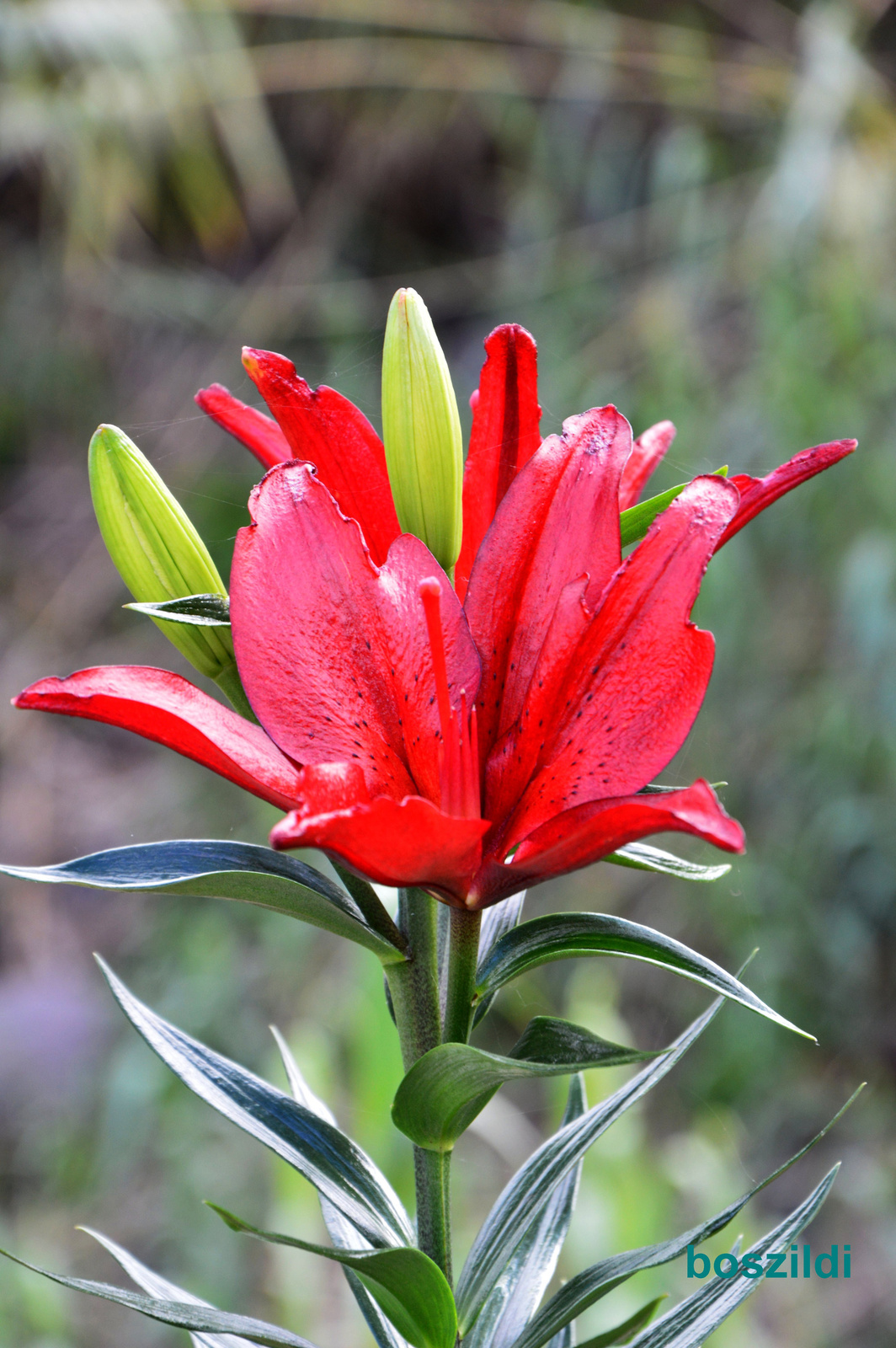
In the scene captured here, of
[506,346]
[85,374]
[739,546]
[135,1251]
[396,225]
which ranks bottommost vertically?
[135,1251]

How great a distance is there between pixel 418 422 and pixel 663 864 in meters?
0.16

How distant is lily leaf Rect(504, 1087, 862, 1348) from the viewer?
0.34 m

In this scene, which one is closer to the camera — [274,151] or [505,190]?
[274,151]

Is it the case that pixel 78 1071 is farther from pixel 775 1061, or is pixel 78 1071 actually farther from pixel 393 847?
pixel 393 847

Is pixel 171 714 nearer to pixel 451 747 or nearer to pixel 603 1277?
pixel 451 747

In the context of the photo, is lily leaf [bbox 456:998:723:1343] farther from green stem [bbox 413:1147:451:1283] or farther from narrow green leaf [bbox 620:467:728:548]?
narrow green leaf [bbox 620:467:728:548]

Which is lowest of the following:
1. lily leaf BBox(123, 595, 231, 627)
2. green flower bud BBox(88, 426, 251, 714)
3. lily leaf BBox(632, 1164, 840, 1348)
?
lily leaf BBox(632, 1164, 840, 1348)

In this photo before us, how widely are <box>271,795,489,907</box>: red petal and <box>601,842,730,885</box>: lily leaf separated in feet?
0.20

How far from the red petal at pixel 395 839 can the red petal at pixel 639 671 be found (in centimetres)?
4

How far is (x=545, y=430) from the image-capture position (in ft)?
4.76

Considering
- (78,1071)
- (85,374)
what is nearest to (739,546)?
(78,1071)

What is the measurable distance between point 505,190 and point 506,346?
248 centimetres

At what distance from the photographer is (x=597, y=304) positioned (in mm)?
2084

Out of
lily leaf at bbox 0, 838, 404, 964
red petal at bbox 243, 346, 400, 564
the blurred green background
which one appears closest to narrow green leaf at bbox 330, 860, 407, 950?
lily leaf at bbox 0, 838, 404, 964
